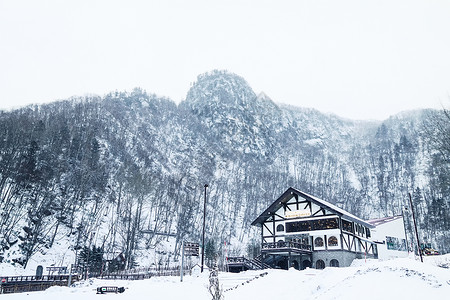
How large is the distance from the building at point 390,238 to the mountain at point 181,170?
10.8 meters

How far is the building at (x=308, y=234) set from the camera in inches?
1399

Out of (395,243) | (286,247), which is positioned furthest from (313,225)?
(395,243)

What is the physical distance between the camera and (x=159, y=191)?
7825 centimetres

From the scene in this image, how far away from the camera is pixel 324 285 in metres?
17.5

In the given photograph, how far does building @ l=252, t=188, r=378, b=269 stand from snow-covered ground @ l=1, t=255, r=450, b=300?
10.3 metres

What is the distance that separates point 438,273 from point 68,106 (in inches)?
4300

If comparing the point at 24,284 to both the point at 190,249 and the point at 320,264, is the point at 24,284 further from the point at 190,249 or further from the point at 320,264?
the point at 320,264

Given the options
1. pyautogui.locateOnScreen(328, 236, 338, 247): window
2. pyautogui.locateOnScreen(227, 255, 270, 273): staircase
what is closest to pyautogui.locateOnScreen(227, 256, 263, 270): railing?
pyautogui.locateOnScreen(227, 255, 270, 273): staircase

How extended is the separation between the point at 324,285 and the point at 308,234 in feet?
68.1

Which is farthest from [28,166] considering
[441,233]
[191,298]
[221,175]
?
[441,233]

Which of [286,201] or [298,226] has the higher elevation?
[286,201]

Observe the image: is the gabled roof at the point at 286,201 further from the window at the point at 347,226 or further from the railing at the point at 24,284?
the railing at the point at 24,284

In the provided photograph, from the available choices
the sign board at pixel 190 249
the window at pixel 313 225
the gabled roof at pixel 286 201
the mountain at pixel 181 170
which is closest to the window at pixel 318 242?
the window at pixel 313 225

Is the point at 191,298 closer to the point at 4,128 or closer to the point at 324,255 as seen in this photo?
the point at 324,255
